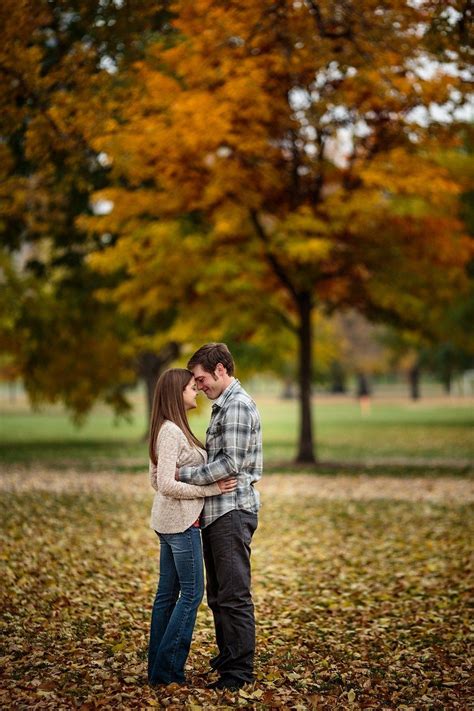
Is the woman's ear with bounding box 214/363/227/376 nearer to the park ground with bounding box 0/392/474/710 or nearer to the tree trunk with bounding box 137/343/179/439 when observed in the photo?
the park ground with bounding box 0/392/474/710

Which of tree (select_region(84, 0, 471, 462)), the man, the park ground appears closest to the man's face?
the man

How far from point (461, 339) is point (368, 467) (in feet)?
28.2

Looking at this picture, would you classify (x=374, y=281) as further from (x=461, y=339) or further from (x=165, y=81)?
(x=461, y=339)

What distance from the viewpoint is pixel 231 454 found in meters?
5.14

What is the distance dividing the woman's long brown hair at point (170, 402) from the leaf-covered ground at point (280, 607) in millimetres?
1549

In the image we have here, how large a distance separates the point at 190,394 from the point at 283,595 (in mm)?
3626

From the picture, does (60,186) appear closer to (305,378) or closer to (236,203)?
(236,203)

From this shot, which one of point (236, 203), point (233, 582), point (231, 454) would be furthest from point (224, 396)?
point (236, 203)

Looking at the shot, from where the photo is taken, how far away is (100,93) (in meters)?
9.70

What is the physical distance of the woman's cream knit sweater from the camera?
5109 mm

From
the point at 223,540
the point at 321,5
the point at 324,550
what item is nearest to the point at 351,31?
the point at 321,5

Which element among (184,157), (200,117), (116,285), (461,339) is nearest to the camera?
(200,117)

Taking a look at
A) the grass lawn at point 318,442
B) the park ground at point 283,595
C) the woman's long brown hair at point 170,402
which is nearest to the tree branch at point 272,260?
the grass lawn at point 318,442

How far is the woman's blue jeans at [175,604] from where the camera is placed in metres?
5.21
